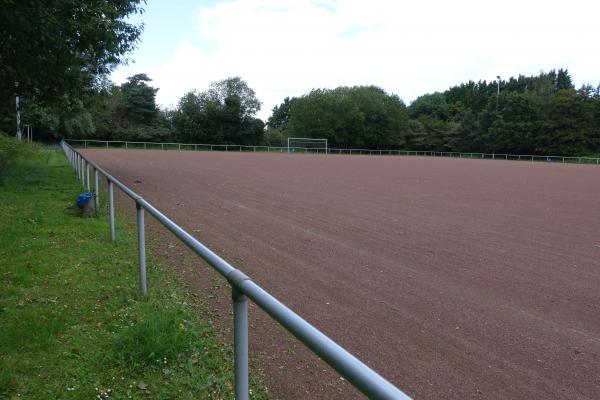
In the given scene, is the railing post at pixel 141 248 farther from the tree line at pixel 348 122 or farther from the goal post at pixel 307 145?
the goal post at pixel 307 145

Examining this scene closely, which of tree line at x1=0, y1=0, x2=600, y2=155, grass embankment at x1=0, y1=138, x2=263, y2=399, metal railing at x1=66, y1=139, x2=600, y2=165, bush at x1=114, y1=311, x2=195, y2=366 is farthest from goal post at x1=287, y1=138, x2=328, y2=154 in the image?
bush at x1=114, y1=311, x2=195, y2=366

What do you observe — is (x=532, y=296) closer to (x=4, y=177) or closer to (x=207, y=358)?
(x=207, y=358)

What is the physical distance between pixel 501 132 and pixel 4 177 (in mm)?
69455

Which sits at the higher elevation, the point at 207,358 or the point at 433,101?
the point at 433,101

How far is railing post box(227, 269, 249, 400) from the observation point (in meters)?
2.14

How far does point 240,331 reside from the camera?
2178mm

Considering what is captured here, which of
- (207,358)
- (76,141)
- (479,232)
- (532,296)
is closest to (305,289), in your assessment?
(207,358)

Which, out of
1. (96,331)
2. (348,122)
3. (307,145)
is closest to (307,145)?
(307,145)

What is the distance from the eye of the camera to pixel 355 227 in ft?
30.5

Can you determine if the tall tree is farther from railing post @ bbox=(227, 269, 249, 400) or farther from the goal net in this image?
the goal net

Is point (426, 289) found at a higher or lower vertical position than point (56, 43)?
lower

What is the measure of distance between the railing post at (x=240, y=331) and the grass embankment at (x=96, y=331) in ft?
3.74

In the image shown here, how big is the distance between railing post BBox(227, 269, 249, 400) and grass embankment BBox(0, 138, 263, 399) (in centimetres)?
114

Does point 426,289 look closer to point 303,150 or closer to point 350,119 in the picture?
point 303,150
